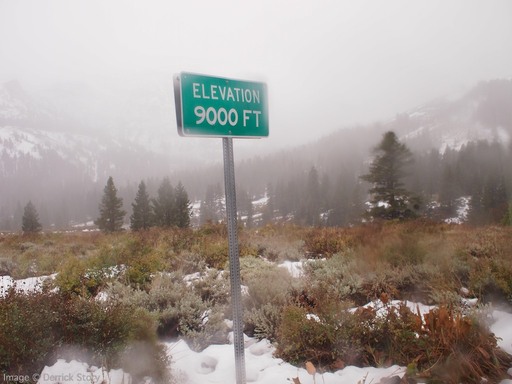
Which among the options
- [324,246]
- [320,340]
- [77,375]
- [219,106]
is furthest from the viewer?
[324,246]

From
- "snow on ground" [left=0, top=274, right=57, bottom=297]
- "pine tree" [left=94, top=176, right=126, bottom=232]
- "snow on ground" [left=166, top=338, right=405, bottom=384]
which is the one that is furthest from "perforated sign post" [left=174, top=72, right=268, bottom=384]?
"pine tree" [left=94, top=176, right=126, bottom=232]

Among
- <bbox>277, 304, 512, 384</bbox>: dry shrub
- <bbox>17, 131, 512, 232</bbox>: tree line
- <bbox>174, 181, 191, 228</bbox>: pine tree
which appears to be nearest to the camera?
<bbox>277, 304, 512, 384</bbox>: dry shrub

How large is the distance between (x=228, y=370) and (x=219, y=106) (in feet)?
8.75

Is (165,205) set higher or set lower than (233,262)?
lower

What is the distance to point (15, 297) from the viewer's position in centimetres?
322

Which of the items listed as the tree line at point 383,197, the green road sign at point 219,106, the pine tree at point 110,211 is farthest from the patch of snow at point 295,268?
the pine tree at point 110,211

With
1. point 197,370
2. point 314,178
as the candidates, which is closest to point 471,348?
point 197,370

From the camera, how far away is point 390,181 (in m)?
24.2

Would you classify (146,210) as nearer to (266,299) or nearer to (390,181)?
(390,181)

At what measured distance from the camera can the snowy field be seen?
109 inches

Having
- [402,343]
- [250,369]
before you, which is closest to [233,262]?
[250,369]

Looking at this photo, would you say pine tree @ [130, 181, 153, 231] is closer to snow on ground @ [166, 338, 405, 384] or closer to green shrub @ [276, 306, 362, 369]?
snow on ground @ [166, 338, 405, 384]

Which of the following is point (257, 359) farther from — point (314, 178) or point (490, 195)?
point (314, 178)

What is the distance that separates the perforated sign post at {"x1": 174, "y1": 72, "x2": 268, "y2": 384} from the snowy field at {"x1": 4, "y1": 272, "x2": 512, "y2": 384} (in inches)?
31.2
